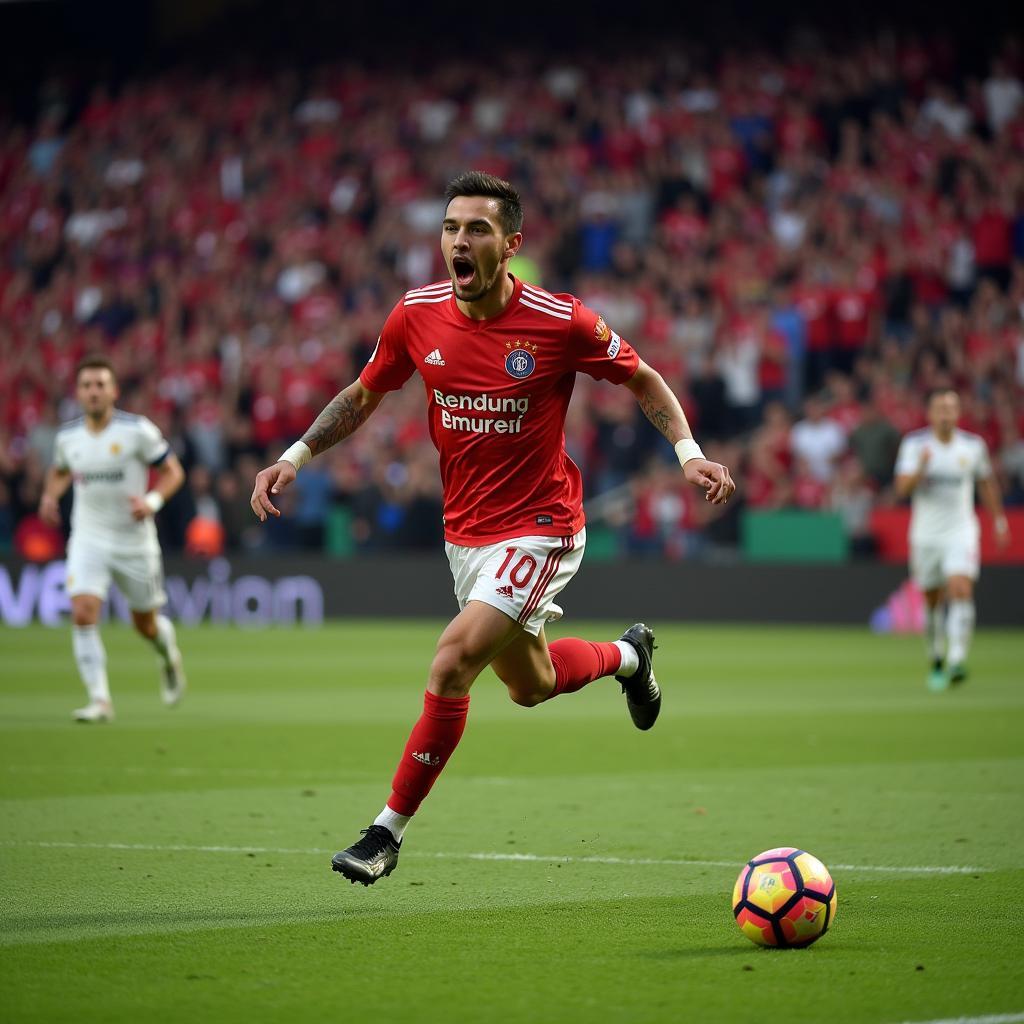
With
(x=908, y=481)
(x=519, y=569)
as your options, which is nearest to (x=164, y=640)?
(x=908, y=481)

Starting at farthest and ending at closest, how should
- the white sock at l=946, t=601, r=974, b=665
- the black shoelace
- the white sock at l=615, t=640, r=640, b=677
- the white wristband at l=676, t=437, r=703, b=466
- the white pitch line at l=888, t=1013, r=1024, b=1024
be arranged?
the white sock at l=946, t=601, r=974, b=665 < the white sock at l=615, t=640, r=640, b=677 < the white wristband at l=676, t=437, r=703, b=466 < the black shoelace < the white pitch line at l=888, t=1013, r=1024, b=1024

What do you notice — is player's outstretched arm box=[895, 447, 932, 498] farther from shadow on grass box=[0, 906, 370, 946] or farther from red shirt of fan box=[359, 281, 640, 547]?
shadow on grass box=[0, 906, 370, 946]

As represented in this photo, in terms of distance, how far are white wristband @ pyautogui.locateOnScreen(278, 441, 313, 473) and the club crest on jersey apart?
843 mm

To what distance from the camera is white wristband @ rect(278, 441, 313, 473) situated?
7.27 metres

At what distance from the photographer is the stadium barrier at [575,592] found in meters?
24.8

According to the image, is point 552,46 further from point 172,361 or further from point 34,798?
point 34,798

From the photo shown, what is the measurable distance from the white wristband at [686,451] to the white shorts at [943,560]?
982 cm

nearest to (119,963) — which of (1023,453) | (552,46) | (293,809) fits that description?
(293,809)

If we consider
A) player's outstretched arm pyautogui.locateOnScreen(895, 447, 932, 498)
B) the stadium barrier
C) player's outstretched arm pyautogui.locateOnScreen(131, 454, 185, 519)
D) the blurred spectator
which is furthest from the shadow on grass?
the stadium barrier

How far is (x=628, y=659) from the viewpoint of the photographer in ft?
28.2

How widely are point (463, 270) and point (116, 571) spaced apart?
7385 millimetres

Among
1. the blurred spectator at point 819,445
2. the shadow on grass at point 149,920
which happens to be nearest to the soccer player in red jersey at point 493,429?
the shadow on grass at point 149,920

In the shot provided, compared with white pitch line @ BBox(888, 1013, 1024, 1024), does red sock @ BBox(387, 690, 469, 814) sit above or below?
above

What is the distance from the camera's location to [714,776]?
10.8 meters
